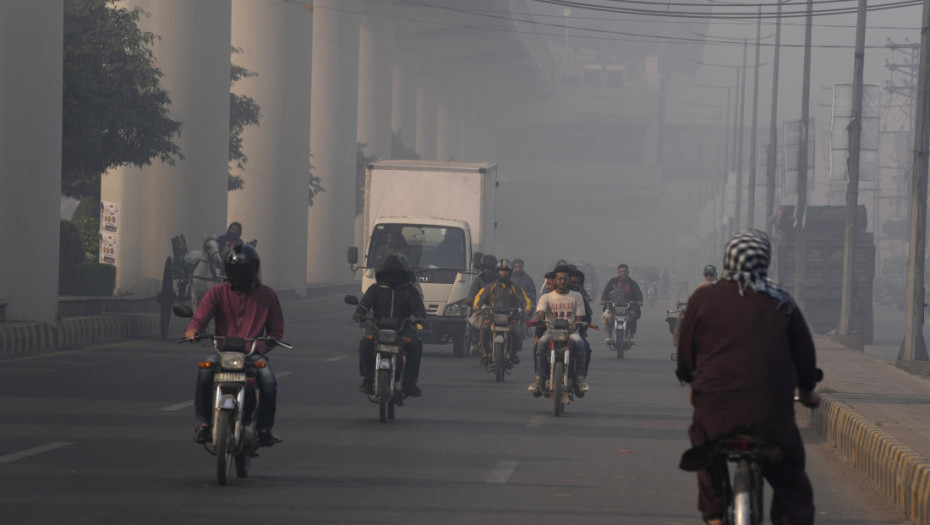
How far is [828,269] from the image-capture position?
40969mm

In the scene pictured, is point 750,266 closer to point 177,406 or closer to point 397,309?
point 397,309

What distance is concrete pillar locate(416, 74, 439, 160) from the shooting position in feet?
303

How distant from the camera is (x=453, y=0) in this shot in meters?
70.2

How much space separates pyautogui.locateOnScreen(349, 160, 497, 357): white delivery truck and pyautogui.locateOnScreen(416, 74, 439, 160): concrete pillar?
62.2 metres

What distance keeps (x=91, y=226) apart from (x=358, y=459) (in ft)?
90.1

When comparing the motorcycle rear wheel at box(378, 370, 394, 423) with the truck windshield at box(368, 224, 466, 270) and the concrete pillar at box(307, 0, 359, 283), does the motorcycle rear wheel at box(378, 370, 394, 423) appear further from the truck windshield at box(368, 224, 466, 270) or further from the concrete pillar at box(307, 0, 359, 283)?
the concrete pillar at box(307, 0, 359, 283)

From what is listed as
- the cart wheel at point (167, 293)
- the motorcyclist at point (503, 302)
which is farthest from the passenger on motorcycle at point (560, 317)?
the cart wheel at point (167, 293)

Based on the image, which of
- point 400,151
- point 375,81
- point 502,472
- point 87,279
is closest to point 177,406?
point 502,472

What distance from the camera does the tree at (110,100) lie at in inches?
1096

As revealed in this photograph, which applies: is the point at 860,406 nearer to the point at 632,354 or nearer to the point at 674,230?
the point at 632,354

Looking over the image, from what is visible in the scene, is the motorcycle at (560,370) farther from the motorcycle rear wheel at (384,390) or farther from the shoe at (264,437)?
the shoe at (264,437)

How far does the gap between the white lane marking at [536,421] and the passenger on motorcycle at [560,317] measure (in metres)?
0.39

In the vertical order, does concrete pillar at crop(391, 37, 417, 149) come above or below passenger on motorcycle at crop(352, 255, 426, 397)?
above

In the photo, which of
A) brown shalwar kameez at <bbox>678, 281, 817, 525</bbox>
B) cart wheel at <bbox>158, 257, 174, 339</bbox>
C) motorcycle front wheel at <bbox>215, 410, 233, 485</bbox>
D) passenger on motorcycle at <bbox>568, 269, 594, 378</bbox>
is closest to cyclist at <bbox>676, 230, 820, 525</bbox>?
brown shalwar kameez at <bbox>678, 281, 817, 525</bbox>
